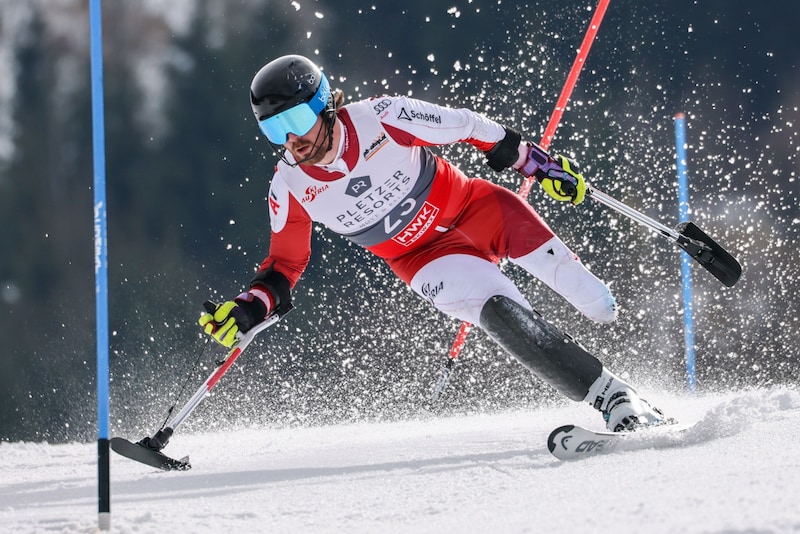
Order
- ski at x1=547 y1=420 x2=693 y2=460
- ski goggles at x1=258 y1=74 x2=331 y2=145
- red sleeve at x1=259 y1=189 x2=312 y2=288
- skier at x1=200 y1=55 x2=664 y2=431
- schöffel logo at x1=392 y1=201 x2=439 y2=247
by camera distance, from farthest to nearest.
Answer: red sleeve at x1=259 y1=189 x2=312 y2=288 < schöffel logo at x1=392 y1=201 x2=439 y2=247 < ski goggles at x1=258 y1=74 x2=331 y2=145 < skier at x1=200 y1=55 x2=664 y2=431 < ski at x1=547 y1=420 x2=693 y2=460

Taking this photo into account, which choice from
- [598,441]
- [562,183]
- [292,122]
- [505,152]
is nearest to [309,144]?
[292,122]

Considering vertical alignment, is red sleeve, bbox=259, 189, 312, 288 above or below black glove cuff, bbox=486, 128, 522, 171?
below

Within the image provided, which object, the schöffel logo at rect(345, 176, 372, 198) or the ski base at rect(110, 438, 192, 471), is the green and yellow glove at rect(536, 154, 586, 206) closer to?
the schöffel logo at rect(345, 176, 372, 198)

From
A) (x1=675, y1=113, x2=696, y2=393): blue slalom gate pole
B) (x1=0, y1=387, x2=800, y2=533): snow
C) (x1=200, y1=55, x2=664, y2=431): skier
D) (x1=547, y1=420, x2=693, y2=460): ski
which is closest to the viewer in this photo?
(x1=0, y1=387, x2=800, y2=533): snow

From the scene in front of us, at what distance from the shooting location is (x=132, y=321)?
501cm

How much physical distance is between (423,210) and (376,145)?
0.27m

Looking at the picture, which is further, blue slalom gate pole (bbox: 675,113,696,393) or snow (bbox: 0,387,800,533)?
blue slalom gate pole (bbox: 675,113,696,393)

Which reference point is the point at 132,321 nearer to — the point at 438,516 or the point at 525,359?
the point at 525,359

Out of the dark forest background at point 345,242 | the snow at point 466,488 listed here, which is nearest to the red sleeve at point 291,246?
the snow at point 466,488

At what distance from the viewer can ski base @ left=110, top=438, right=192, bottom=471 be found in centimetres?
237

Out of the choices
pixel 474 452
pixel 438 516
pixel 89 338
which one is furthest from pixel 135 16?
pixel 438 516

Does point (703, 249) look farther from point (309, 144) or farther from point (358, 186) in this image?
point (309, 144)

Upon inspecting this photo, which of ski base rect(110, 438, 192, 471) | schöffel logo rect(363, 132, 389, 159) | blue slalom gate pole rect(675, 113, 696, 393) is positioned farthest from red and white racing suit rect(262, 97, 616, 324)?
blue slalom gate pole rect(675, 113, 696, 393)

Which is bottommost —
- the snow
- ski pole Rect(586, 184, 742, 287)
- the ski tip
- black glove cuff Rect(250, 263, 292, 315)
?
the snow
